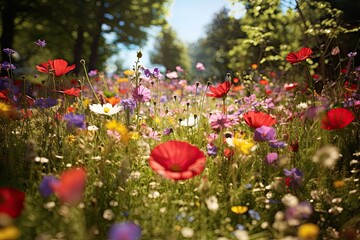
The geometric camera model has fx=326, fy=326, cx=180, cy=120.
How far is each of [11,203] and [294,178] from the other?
1211mm

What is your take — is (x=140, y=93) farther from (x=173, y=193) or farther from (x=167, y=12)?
(x=167, y=12)

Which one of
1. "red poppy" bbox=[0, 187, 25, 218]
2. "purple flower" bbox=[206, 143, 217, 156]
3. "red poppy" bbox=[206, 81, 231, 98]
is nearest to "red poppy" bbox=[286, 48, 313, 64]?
"red poppy" bbox=[206, 81, 231, 98]

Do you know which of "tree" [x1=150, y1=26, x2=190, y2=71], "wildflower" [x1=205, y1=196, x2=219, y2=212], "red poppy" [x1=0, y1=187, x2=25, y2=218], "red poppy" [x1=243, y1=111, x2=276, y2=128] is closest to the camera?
"red poppy" [x1=0, y1=187, x2=25, y2=218]

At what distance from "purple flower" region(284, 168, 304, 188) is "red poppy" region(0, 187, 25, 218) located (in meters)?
1.13

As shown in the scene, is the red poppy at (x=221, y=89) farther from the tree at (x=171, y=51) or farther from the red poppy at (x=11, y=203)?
the tree at (x=171, y=51)

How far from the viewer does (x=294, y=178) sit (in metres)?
1.56

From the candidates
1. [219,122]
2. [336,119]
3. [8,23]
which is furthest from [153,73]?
[8,23]

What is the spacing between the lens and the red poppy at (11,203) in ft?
2.90

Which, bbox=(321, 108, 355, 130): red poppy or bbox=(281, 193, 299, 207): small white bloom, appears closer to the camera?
bbox=(281, 193, 299, 207): small white bloom

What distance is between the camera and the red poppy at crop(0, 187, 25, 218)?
0.88 m

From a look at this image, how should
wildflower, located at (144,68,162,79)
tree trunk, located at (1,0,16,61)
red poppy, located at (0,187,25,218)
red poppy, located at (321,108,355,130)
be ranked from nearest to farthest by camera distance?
red poppy, located at (0,187,25,218) < red poppy, located at (321,108,355,130) < wildflower, located at (144,68,162,79) < tree trunk, located at (1,0,16,61)

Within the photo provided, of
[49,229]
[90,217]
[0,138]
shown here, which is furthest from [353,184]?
[0,138]

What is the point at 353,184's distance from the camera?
1.72 metres

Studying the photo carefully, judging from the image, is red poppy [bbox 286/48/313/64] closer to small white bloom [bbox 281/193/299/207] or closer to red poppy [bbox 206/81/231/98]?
red poppy [bbox 206/81/231/98]
